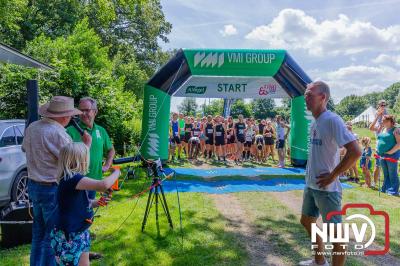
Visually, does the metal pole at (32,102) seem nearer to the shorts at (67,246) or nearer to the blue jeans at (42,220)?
the blue jeans at (42,220)

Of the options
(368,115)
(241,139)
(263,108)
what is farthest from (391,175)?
(263,108)

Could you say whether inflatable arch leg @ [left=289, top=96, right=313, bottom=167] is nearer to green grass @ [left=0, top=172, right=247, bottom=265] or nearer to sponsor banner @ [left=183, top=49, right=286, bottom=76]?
sponsor banner @ [left=183, top=49, right=286, bottom=76]

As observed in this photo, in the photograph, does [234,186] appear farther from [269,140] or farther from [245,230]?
[269,140]

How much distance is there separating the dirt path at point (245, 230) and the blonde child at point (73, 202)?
2429mm

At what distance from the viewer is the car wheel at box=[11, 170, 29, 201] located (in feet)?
20.9

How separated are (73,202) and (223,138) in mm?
11526

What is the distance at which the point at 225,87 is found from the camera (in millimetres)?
14453

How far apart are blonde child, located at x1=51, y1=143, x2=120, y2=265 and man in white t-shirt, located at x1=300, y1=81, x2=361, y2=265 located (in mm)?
2051

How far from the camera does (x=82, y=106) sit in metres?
4.39

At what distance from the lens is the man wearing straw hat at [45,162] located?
136 inches

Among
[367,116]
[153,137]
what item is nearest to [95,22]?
[153,137]

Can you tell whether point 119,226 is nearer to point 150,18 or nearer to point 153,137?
point 153,137

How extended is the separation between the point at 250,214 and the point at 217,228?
1131mm

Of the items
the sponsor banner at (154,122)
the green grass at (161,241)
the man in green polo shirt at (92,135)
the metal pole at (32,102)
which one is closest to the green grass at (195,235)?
the green grass at (161,241)
